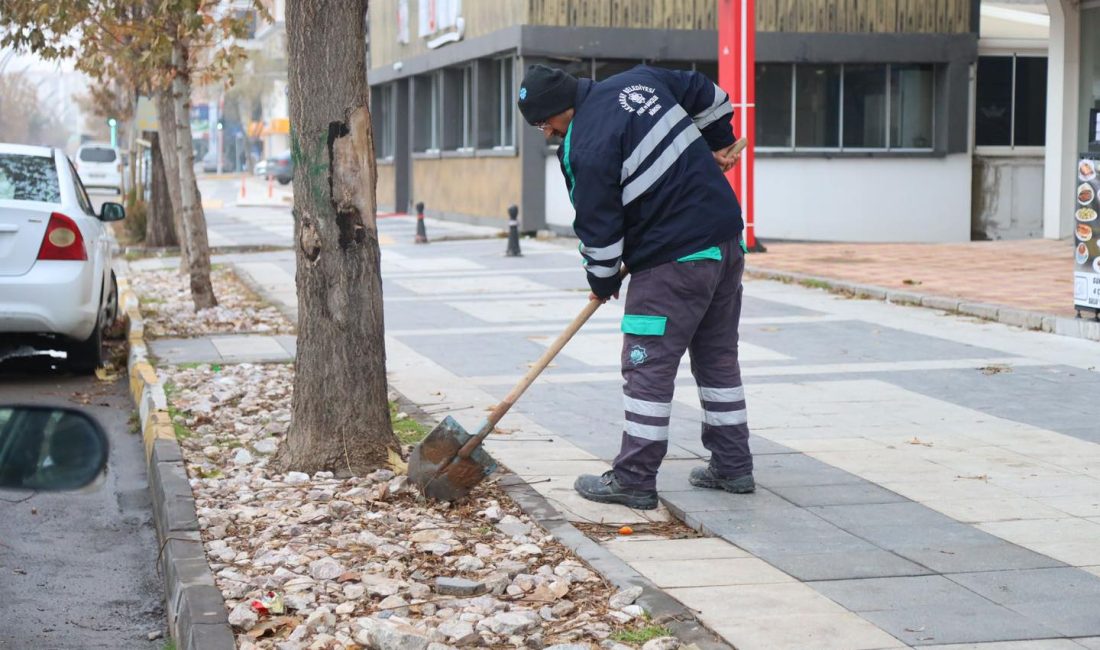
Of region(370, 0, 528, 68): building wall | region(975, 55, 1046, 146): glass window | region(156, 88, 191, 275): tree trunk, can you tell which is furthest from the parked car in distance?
region(156, 88, 191, 275): tree trunk

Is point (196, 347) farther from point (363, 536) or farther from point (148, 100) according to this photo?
point (148, 100)

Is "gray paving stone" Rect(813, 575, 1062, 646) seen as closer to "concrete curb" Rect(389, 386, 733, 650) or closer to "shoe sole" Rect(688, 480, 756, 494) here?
"concrete curb" Rect(389, 386, 733, 650)

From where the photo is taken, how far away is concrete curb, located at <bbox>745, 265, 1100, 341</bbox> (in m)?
Result: 11.5

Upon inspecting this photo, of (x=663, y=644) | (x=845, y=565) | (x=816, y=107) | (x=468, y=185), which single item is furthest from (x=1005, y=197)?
(x=663, y=644)

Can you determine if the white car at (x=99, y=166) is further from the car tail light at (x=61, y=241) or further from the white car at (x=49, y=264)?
the car tail light at (x=61, y=241)

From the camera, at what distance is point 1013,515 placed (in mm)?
5840

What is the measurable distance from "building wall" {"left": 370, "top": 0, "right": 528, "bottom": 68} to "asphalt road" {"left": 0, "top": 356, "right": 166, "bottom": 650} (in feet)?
63.2

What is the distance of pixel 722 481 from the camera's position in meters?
6.28

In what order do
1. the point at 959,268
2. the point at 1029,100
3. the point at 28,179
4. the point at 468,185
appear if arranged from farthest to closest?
the point at 468,185, the point at 1029,100, the point at 959,268, the point at 28,179

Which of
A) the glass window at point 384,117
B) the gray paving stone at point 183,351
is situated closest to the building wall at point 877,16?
the glass window at point 384,117

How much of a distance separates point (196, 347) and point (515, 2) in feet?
52.6

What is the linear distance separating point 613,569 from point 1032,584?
1.37 m

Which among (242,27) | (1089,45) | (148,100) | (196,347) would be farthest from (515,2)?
(196,347)

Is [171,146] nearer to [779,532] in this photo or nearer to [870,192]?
[779,532]
